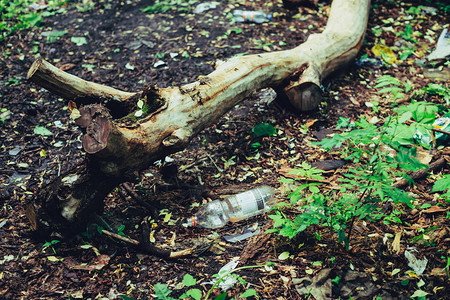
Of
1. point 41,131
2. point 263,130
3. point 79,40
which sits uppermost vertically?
point 79,40

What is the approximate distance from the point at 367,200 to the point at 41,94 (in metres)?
4.22

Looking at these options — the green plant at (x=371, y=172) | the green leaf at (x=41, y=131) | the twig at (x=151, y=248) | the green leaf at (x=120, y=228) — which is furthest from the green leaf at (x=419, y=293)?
the green leaf at (x=41, y=131)

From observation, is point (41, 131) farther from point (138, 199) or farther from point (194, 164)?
point (194, 164)

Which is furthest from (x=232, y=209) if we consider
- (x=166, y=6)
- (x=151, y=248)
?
(x=166, y=6)

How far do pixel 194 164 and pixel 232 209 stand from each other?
0.72 meters

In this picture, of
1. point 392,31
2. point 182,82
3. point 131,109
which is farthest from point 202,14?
point 131,109

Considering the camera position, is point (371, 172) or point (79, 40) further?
point (79, 40)

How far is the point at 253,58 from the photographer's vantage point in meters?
3.81

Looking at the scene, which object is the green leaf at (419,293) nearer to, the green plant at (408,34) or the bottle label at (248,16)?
the green plant at (408,34)

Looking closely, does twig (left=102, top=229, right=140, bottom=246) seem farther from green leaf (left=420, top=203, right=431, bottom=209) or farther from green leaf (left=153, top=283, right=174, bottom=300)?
green leaf (left=420, top=203, right=431, bottom=209)

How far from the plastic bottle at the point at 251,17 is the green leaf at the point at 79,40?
2405 millimetres

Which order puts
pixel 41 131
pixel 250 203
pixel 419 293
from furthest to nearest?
pixel 41 131
pixel 250 203
pixel 419 293

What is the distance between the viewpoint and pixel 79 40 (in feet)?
18.6

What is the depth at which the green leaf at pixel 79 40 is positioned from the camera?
562 cm
